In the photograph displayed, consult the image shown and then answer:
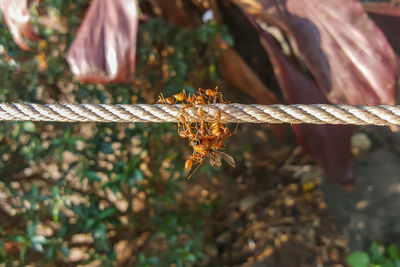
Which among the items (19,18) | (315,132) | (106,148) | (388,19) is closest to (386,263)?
(315,132)

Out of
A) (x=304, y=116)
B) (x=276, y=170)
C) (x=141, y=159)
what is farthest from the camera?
(x=276, y=170)

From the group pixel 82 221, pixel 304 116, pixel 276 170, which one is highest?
pixel 304 116

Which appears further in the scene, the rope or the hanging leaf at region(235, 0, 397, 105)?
the hanging leaf at region(235, 0, 397, 105)

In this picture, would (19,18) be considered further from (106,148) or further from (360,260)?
(360,260)

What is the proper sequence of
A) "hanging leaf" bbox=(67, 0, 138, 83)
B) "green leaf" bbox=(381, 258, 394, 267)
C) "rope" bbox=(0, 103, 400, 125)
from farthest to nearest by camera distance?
"green leaf" bbox=(381, 258, 394, 267) → "hanging leaf" bbox=(67, 0, 138, 83) → "rope" bbox=(0, 103, 400, 125)

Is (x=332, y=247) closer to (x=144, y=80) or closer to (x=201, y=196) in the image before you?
(x=201, y=196)

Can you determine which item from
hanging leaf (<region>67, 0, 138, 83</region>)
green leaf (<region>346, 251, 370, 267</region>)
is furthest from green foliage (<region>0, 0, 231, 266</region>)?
green leaf (<region>346, 251, 370, 267</region>)

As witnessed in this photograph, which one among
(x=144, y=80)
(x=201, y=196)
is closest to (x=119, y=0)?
(x=144, y=80)

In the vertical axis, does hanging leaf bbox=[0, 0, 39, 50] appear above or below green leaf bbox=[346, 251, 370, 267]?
above

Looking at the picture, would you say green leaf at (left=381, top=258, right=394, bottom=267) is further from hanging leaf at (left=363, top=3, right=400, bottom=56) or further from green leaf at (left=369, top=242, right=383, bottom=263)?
hanging leaf at (left=363, top=3, right=400, bottom=56)
